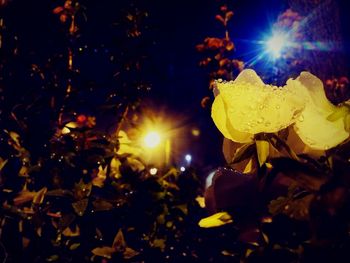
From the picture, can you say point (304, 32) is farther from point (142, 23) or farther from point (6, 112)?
point (6, 112)

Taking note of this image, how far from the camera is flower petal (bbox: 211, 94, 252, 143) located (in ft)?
2.59

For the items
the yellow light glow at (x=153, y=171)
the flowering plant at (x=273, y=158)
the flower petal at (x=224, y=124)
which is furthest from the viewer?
the yellow light glow at (x=153, y=171)

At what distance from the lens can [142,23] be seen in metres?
2.28

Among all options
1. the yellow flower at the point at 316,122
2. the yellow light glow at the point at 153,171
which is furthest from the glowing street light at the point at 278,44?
the yellow flower at the point at 316,122

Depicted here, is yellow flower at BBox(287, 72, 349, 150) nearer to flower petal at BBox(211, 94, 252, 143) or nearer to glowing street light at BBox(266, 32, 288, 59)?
flower petal at BBox(211, 94, 252, 143)

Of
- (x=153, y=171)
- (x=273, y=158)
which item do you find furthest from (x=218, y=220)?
(x=153, y=171)

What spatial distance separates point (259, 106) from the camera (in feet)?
2.48

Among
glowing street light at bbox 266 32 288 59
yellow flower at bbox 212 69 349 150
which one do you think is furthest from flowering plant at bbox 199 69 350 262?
glowing street light at bbox 266 32 288 59

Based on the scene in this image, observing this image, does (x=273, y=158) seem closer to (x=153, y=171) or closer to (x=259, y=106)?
(x=259, y=106)

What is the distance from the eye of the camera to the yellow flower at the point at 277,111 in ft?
2.43

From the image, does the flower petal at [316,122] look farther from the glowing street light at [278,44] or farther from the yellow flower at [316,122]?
the glowing street light at [278,44]

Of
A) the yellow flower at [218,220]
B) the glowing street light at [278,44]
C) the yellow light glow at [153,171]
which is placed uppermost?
the glowing street light at [278,44]

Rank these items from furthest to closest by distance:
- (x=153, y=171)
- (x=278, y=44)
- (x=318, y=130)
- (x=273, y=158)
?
(x=278, y=44), (x=153, y=171), (x=318, y=130), (x=273, y=158)

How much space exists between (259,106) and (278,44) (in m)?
4.29
